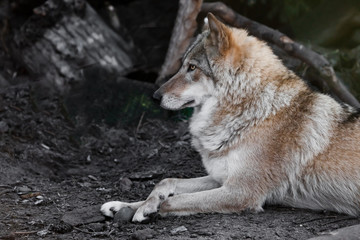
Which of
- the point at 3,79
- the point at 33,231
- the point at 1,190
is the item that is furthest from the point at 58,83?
the point at 33,231

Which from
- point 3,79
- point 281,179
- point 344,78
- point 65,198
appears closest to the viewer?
point 281,179

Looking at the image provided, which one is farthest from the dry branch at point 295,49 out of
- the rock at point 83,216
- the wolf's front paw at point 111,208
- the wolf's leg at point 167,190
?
the rock at point 83,216

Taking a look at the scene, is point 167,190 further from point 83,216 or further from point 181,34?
point 181,34

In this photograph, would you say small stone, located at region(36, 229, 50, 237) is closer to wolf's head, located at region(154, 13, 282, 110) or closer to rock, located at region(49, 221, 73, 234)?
rock, located at region(49, 221, 73, 234)

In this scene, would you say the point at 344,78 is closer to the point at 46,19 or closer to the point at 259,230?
the point at 259,230

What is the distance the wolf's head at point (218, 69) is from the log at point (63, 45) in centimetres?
279

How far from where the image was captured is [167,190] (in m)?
4.57

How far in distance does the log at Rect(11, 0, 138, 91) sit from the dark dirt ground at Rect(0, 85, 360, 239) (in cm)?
36

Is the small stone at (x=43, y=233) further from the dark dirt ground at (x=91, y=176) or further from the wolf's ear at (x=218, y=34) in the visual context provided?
the wolf's ear at (x=218, y=34)

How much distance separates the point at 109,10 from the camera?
8305 millimetres

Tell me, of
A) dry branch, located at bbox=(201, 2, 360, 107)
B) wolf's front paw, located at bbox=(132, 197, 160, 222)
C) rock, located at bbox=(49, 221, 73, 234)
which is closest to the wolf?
wolf's front paw, located at bbox=(132, 197, 160, 222)

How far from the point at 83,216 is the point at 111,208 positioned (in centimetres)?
25

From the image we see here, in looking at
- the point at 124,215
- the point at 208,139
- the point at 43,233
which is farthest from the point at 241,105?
the point at 43,233

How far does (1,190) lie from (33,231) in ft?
3.79
